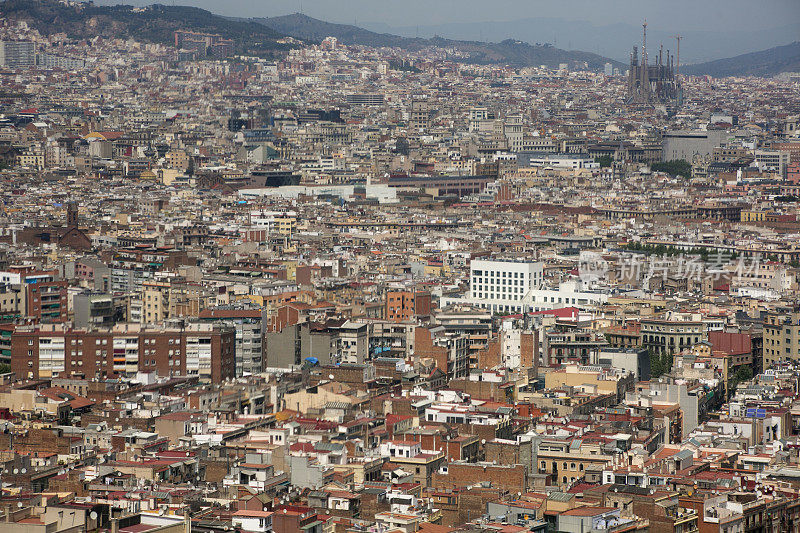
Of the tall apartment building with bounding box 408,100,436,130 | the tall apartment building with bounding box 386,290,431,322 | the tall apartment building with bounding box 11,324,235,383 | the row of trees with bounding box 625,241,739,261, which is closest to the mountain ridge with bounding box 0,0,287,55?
the tall apartment building with bounding box 408,100,436,130

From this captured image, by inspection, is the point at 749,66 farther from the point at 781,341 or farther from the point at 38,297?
the point at 781,341

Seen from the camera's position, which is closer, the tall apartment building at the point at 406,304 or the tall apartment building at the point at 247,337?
→ the tall apartment building at the point at 247,337

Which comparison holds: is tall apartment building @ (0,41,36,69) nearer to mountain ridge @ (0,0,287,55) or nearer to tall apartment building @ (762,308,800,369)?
mountain ridge @ (0,0,287,55)

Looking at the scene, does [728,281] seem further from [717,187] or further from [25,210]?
[717,187]

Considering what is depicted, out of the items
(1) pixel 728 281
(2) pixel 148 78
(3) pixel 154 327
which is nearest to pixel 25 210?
(1) pixel 728 281

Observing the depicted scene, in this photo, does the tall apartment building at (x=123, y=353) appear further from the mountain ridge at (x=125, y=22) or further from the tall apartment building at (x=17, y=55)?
the mountain ridge at (x=125, y=22)

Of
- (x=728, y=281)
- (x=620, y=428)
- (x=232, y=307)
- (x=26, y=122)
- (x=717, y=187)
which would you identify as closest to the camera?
(x=620, y=428)

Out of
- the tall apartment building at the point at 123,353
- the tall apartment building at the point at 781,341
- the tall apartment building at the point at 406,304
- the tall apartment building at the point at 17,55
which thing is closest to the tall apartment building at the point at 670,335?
the tall apartment building at the point at 781,341
